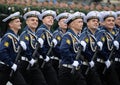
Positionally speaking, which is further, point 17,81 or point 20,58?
point 20,58

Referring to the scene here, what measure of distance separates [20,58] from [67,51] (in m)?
1.14

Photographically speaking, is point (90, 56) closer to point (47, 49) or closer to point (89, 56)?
point (89, 56)

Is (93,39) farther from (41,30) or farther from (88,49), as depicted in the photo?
(41,30)

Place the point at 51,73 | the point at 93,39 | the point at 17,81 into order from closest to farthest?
the point at 17,81 < the point at 93,39 < the point at 51,73

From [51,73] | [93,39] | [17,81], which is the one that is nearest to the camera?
[17,81]

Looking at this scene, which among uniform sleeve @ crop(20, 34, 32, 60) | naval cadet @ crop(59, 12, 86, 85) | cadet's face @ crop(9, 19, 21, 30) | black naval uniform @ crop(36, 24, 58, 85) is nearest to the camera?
naval cadet @ crop(59, 12, 86, 85)

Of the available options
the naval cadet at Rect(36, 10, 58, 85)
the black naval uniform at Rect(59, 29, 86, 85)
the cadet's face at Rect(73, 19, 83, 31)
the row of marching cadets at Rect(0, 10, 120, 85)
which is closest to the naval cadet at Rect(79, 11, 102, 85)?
the row of marching cadets at Rect(0, 10, 120, 85)

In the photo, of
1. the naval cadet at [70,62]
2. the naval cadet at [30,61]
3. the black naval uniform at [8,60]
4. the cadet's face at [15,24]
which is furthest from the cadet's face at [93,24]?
the black naval uniform at [8,60]

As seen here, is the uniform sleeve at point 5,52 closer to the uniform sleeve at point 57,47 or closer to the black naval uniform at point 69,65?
the black naval uniform at point 69,65

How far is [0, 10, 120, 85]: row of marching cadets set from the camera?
30.0 ft

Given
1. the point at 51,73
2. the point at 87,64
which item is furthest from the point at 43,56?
Answer: the point at 87,64

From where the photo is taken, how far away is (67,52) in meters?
9.11

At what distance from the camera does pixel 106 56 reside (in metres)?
10.0

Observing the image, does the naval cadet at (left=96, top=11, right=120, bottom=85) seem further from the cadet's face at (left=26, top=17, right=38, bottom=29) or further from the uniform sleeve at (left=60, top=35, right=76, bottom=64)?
the cadet's face at (left=26, top=17, right=38, bottom=29)
